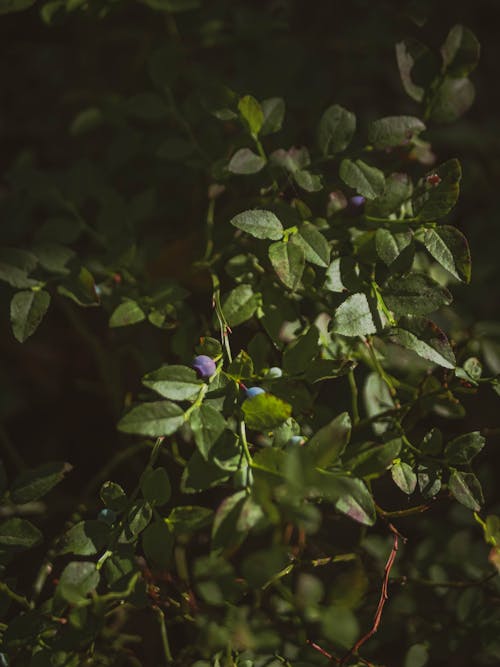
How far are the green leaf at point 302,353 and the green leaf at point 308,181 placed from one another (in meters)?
0.22

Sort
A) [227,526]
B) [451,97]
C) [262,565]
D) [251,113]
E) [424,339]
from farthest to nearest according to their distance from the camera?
[451,97], [251,113], [424,339], [227,526], [262,565]

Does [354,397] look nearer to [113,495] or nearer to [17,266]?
[113,495]

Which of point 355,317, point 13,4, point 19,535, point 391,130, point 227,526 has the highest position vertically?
point 13,4

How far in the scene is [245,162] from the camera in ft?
3.14

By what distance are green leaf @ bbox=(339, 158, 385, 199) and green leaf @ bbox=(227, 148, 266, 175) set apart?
119mm

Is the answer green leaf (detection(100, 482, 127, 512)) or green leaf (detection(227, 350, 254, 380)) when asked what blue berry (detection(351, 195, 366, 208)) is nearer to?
green leaf (detection(227, 350, 254, 380))

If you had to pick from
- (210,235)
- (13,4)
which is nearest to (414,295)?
(210,235)

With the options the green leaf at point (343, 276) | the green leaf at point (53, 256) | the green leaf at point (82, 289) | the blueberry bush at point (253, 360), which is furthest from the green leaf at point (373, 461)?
the green leaf at point (53, 256)

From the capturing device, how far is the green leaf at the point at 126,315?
0.96 meters

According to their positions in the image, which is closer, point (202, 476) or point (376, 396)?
point (202, 476)

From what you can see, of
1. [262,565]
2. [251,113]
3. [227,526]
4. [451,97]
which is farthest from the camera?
[451,97]

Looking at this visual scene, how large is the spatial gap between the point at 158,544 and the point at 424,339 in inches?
15.8

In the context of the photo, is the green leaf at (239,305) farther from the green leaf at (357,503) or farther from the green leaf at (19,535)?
the green leaf at (19,535)

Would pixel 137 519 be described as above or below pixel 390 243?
below
